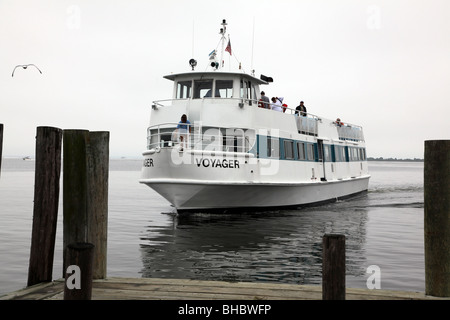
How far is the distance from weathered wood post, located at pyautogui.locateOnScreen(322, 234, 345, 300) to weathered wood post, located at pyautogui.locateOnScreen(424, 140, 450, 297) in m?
1.56

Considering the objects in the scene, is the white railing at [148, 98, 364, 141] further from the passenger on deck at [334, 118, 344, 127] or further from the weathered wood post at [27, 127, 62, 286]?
the weathered wood post at [27, 127, 62, 286]

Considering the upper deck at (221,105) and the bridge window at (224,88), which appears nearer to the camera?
the upper deck at (221,105)

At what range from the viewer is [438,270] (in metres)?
5.34

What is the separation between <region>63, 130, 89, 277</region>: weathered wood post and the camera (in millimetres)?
5809

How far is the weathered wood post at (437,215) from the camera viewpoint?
17.1 ft

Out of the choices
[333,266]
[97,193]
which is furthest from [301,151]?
[333,266]

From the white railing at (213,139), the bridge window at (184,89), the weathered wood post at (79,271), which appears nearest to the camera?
the weathered wood post at (79,271)

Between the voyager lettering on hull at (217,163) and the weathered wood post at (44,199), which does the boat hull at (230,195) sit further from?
the weathered wood post at (44,199)

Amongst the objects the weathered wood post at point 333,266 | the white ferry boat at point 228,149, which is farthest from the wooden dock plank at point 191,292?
the white ferry boat at point 228,149

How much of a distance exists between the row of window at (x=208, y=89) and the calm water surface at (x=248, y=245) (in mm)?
4792
